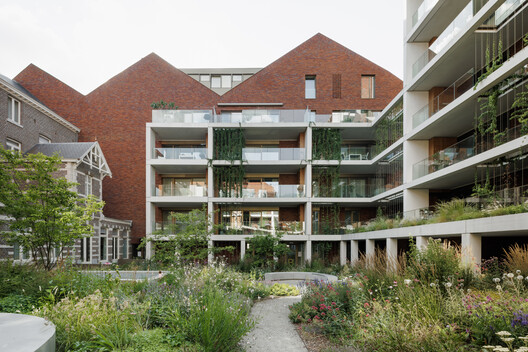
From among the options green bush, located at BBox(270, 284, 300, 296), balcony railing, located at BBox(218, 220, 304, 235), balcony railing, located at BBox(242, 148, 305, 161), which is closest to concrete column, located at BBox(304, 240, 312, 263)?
balcony railing, located at BBox(218, 220, 304, 235)

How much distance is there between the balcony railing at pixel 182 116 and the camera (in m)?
26.3

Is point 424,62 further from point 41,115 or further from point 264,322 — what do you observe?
point 41,115

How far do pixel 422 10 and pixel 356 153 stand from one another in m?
11.3

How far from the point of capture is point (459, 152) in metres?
16.2

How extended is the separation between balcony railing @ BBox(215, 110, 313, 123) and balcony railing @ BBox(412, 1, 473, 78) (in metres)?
8.80

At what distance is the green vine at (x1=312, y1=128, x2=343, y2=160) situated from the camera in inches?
1080

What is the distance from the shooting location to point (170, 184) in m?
30.0

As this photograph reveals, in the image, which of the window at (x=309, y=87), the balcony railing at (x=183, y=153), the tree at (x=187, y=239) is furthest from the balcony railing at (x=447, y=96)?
the balcony railing at (x=183, y=153)

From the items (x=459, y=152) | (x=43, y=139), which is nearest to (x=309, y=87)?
(x=459, y=152)

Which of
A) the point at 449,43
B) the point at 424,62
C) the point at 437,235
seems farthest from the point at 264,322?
the point at 424,62

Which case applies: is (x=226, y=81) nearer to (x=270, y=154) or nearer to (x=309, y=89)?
(x=309, y=89)

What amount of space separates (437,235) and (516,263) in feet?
22.8

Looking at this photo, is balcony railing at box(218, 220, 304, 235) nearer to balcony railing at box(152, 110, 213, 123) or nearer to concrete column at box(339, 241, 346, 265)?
concrete column at box(339, 241, 346, 265)

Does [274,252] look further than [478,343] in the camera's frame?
Yes
